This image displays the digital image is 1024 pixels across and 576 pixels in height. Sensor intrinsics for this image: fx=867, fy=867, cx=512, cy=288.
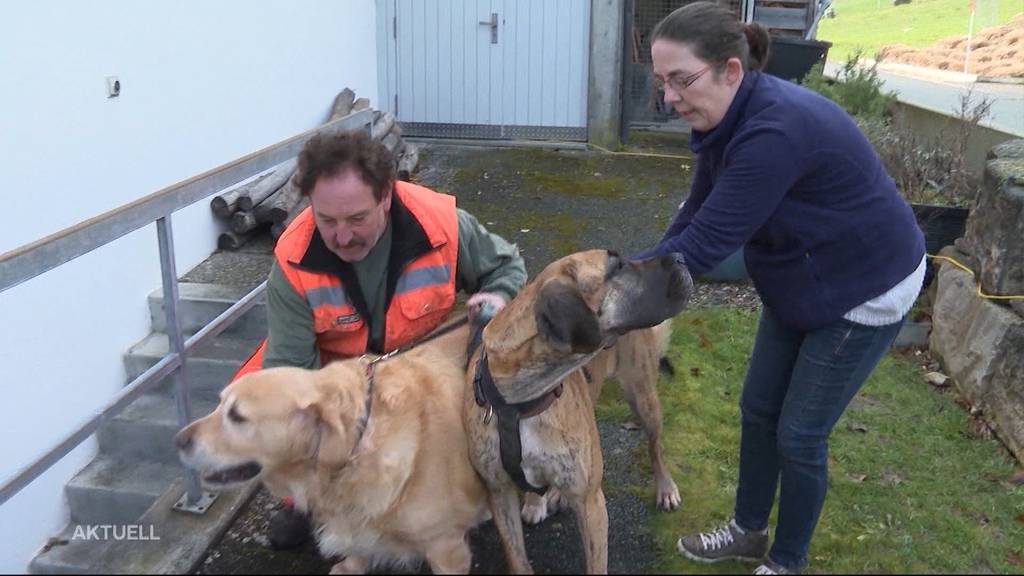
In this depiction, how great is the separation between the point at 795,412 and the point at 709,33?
3.82 ft

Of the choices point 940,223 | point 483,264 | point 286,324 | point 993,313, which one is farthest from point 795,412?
point 940,223

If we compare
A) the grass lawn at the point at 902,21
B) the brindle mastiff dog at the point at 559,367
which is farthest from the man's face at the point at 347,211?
the grass lawn at the point at 902,21

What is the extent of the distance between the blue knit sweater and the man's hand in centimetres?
79

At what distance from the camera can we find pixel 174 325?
3381 millimetres

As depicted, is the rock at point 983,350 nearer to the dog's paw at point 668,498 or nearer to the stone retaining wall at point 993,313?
the stone retaining wall at point 993,313

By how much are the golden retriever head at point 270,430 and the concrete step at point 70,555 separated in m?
1.54

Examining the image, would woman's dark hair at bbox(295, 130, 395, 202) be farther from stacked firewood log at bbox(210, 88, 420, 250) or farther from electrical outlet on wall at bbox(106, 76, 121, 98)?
stacked firewood log at bbox(210, 88, 420, 250)

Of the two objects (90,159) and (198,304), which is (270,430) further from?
(198,304)

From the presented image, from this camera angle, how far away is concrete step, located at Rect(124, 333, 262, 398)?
5125 mm

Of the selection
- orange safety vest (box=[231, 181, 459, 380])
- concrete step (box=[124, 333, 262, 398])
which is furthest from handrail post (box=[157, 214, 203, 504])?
concrete step (box=[124, 333, 262, 398])

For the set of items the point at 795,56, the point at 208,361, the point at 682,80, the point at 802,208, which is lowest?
the point at 208,361

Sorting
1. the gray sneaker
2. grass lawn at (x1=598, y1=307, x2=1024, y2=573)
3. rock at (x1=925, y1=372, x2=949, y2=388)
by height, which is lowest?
grass lawn at (x1=598, y1=307, x2=1024, y2=573)

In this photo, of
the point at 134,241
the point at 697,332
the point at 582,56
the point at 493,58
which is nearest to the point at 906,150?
the point at 697,332

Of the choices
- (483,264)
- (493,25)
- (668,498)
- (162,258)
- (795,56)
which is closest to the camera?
(162,258)
